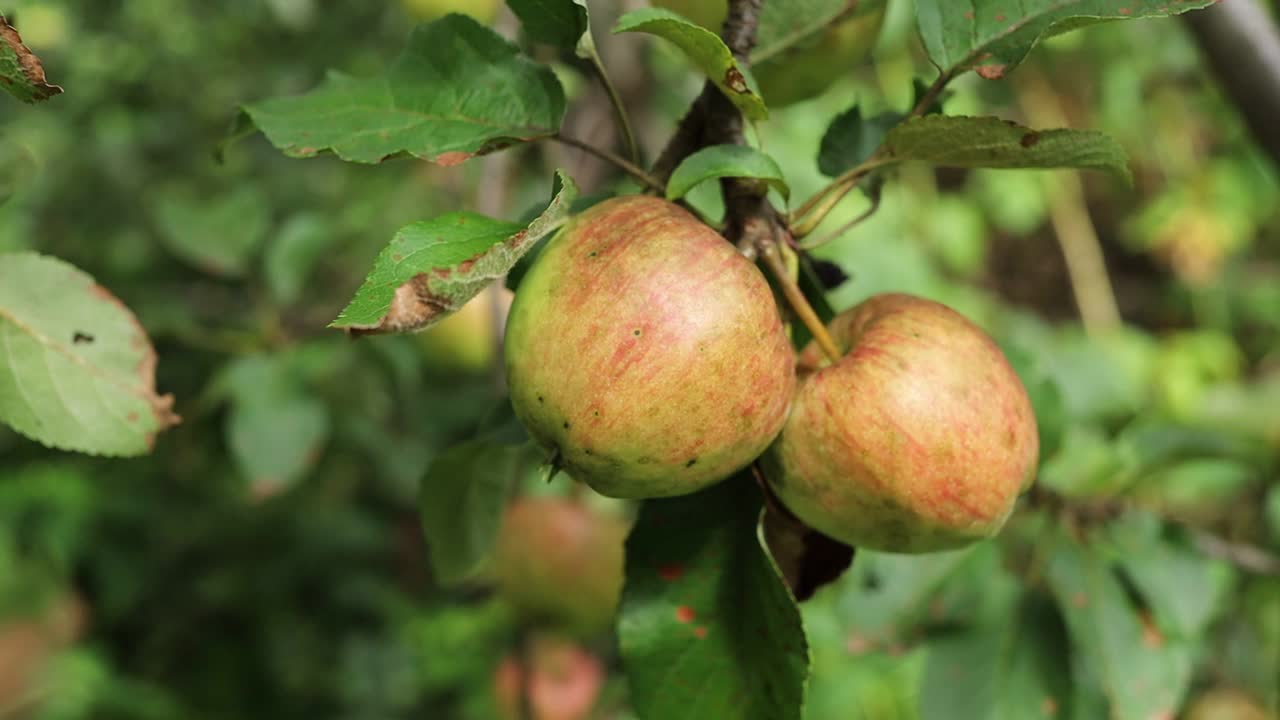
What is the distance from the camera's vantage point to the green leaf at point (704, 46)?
547 millimetres

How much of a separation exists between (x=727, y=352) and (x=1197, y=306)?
10.5ft

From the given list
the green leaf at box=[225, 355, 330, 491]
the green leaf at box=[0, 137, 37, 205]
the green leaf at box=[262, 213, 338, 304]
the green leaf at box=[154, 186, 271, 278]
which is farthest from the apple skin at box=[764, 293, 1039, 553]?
the green leaf at box=[154, 186, 271, 278]

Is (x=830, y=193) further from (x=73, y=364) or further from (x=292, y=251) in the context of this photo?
(x=292, y=251)

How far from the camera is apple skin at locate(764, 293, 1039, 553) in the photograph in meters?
0.59

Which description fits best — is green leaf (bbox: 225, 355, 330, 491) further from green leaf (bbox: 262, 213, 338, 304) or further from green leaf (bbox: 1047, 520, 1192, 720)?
green leaf (bbox: 1047, 520, 1192, 720)

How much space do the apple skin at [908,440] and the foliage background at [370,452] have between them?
33 cm

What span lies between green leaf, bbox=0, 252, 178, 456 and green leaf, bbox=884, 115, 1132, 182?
0.51m

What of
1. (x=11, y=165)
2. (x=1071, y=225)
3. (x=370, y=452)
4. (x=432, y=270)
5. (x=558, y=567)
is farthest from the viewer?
(x=1071, y=225)

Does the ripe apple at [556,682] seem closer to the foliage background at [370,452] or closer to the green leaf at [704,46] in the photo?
the foliage background at [370,452]

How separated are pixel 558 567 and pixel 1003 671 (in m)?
0.73

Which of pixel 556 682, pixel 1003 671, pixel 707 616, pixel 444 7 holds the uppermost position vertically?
pixel 707 616

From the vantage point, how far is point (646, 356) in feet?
1.77

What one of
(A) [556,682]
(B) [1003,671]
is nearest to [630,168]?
(B) [1003,671]

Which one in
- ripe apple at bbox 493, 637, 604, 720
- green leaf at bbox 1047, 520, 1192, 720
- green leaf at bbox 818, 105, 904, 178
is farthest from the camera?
ripe apple at bbox 493, 637, 604, 720
